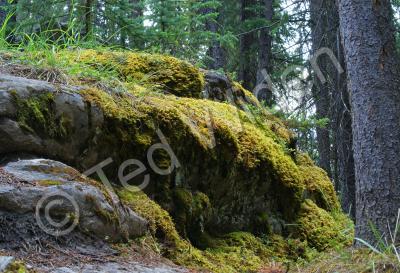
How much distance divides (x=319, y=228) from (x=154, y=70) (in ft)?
9.10

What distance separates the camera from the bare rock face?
9.32ft

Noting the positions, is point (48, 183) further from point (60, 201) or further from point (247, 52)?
point (247, 52)

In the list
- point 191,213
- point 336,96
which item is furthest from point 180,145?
point 336,96

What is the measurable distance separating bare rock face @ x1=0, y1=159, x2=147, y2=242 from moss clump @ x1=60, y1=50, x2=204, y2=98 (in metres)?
1.86

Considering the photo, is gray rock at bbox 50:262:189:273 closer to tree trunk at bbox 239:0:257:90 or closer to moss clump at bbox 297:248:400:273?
moss clump at bbox 297:248:400:273

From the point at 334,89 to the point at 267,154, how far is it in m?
2.54

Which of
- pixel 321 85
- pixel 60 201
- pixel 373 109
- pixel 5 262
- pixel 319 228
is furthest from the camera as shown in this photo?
pixel 321 85

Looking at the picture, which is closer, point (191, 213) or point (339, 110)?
point (191, 213)

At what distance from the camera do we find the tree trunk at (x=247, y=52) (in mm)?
13883

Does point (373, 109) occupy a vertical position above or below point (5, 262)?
above

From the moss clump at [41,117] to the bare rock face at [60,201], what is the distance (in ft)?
0.97

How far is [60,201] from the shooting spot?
117 inches

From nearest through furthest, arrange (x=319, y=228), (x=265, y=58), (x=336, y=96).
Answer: (x=319, y=228) → (x=336, y=96) → (x=265, y=58)

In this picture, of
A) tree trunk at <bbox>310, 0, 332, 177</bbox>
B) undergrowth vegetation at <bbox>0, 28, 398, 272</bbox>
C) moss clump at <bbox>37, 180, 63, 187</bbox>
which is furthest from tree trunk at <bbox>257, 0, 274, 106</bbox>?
moss clump at <bbox>37, 180, 63, 187</bbox>
